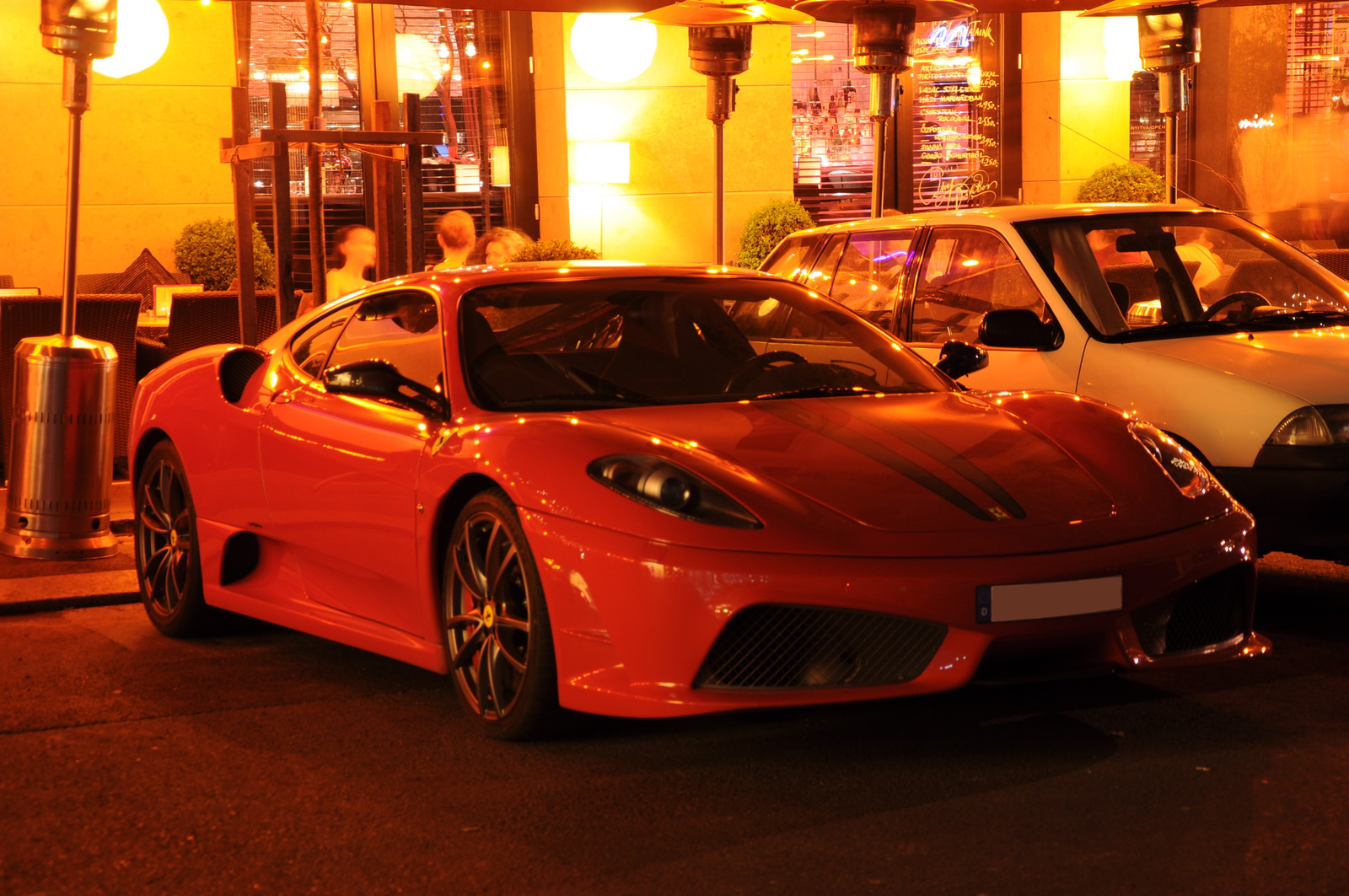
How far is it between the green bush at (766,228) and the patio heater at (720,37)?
23.4ft

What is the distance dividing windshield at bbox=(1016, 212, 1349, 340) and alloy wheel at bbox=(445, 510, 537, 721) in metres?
3.06

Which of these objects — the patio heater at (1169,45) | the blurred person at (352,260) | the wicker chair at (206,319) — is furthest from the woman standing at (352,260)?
the patio heater at (1169,45)

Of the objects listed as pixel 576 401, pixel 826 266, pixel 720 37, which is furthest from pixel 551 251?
pixel 576 401

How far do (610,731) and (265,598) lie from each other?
1.58 m

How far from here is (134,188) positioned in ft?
57.4

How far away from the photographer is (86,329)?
1008 cm

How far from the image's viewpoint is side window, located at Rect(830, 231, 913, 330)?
7312 mm

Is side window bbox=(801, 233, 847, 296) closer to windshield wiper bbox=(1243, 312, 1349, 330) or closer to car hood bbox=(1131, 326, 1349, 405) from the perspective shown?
car hood bbox=(1131, 326, 1349, 405)

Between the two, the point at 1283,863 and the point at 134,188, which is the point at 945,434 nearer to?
the point at 1283,863

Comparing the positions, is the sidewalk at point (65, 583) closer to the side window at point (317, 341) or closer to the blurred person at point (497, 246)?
the side window at point (317, 341)

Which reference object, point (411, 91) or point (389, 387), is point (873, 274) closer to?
point (389, 387)

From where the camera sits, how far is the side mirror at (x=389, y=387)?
4773 millimetres

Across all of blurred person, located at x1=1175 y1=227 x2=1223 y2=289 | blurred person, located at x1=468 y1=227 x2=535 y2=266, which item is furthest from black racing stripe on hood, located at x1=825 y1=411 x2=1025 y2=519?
blurred person, located at x1=468 y1=227 x2=535 y2=266

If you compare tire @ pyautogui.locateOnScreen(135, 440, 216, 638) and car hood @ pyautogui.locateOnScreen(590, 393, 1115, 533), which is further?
tire @ pyautogui.locateOnScreen(135, 440, 216, 638)
